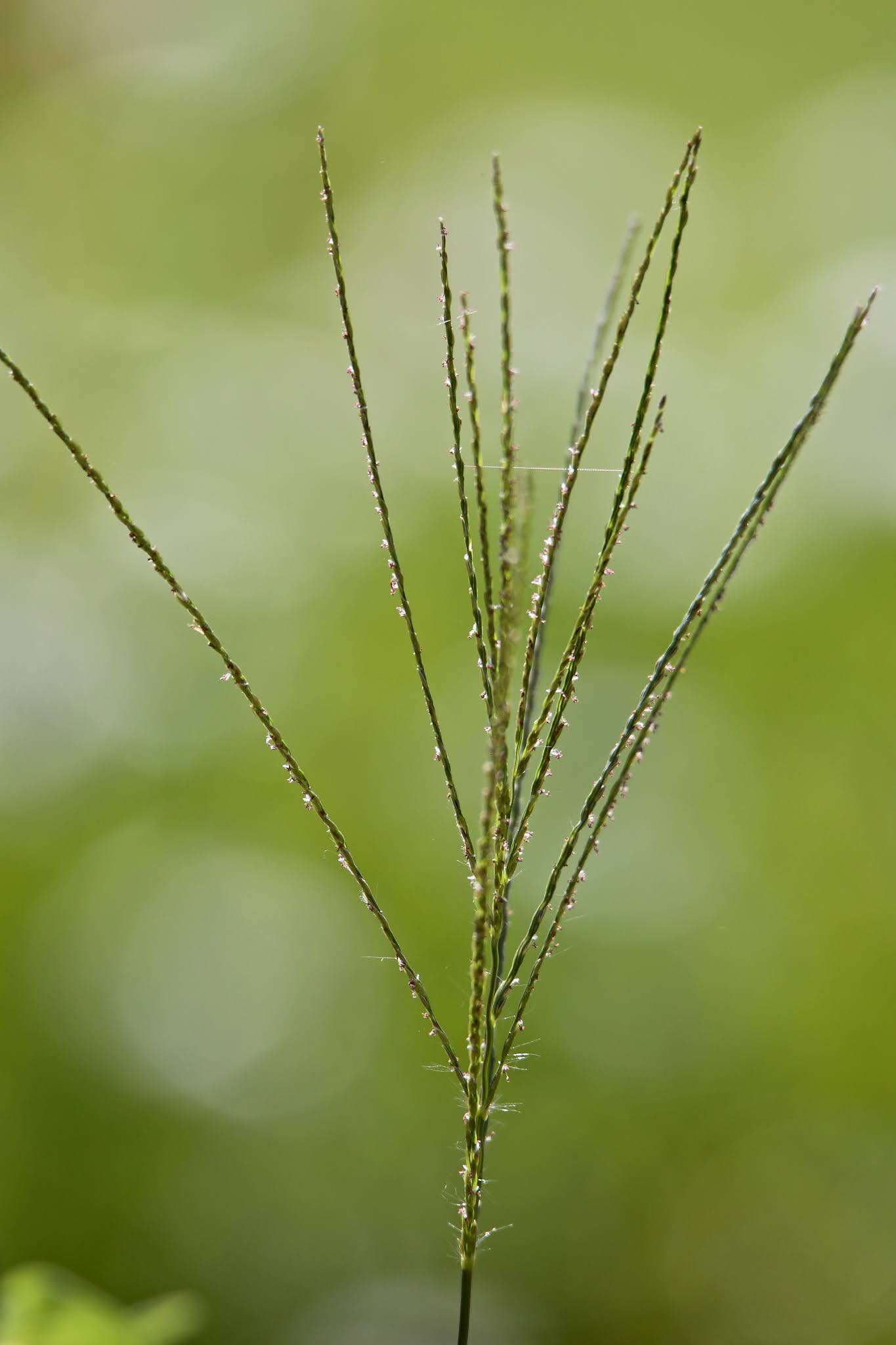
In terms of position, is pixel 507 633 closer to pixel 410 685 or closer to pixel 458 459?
pixel 458 459

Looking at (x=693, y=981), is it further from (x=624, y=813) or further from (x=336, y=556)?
(x=336, y=556)

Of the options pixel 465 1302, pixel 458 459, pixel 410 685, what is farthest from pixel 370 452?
pixel 410 685

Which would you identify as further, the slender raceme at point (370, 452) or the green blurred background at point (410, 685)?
the green blurred background at point (410, 685)

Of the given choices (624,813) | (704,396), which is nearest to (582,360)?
(704,396)

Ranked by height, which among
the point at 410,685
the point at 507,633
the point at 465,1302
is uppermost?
the point at 410,685

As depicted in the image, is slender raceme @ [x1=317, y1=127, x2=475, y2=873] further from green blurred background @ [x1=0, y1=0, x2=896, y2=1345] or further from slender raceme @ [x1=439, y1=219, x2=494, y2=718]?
green blurred background @ [x1=0, y1=0, x2=896, y2=1345]

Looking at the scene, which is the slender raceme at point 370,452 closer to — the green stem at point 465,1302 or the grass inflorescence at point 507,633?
the grass inflorescence at point 507,633

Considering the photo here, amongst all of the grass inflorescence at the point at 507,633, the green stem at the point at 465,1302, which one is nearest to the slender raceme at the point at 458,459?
the grass inflorescence at the point at 507,633

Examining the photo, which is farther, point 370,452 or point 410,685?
point 410,685

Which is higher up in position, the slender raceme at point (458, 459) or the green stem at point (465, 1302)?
the slender raceme at point (458, 459)
